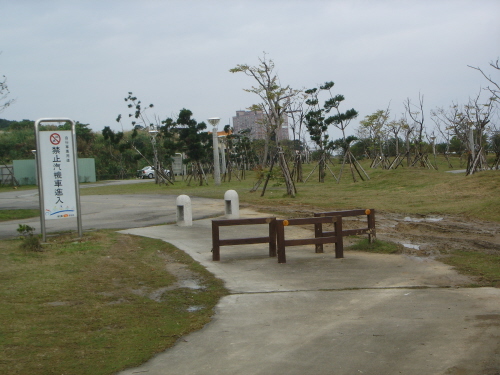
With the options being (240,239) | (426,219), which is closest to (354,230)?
(240,239)

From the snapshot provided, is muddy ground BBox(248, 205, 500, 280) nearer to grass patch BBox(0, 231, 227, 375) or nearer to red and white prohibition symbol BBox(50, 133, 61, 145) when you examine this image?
grass patch BBox(0, 231, 227, 375)

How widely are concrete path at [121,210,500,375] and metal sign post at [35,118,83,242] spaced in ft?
12.2

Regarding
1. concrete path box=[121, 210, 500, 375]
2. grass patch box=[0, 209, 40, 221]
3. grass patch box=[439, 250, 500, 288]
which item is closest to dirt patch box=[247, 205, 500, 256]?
grass patch box=[439, 250, 500, 288]

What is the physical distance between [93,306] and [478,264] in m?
5.90

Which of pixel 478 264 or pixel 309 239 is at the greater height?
pixel 309 239

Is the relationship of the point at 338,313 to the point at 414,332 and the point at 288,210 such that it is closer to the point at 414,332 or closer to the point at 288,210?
the point at 414,332

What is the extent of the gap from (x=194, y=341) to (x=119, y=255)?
5305 millimetres

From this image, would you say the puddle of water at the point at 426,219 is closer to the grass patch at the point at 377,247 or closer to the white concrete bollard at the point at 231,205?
the grass patch at the point at 377,247

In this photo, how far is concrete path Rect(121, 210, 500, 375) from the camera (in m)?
4.88

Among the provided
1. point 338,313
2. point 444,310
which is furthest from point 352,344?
point 444,310

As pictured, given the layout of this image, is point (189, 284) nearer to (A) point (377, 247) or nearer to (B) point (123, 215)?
(A) point (377, 247)

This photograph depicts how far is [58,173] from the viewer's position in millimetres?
11789

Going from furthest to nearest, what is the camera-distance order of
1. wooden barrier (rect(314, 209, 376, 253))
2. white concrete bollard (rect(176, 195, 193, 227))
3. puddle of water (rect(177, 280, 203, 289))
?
white concrete bollard (rect(176, 195, 193, 227)) → wooden barrier (rect(314, 209, 376, 253)) → puddle of water (rect(177, 280, 203, 289))

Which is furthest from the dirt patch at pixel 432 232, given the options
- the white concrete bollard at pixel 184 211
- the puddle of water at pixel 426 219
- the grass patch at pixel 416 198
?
the white concrete bollard at pixel 184 211
